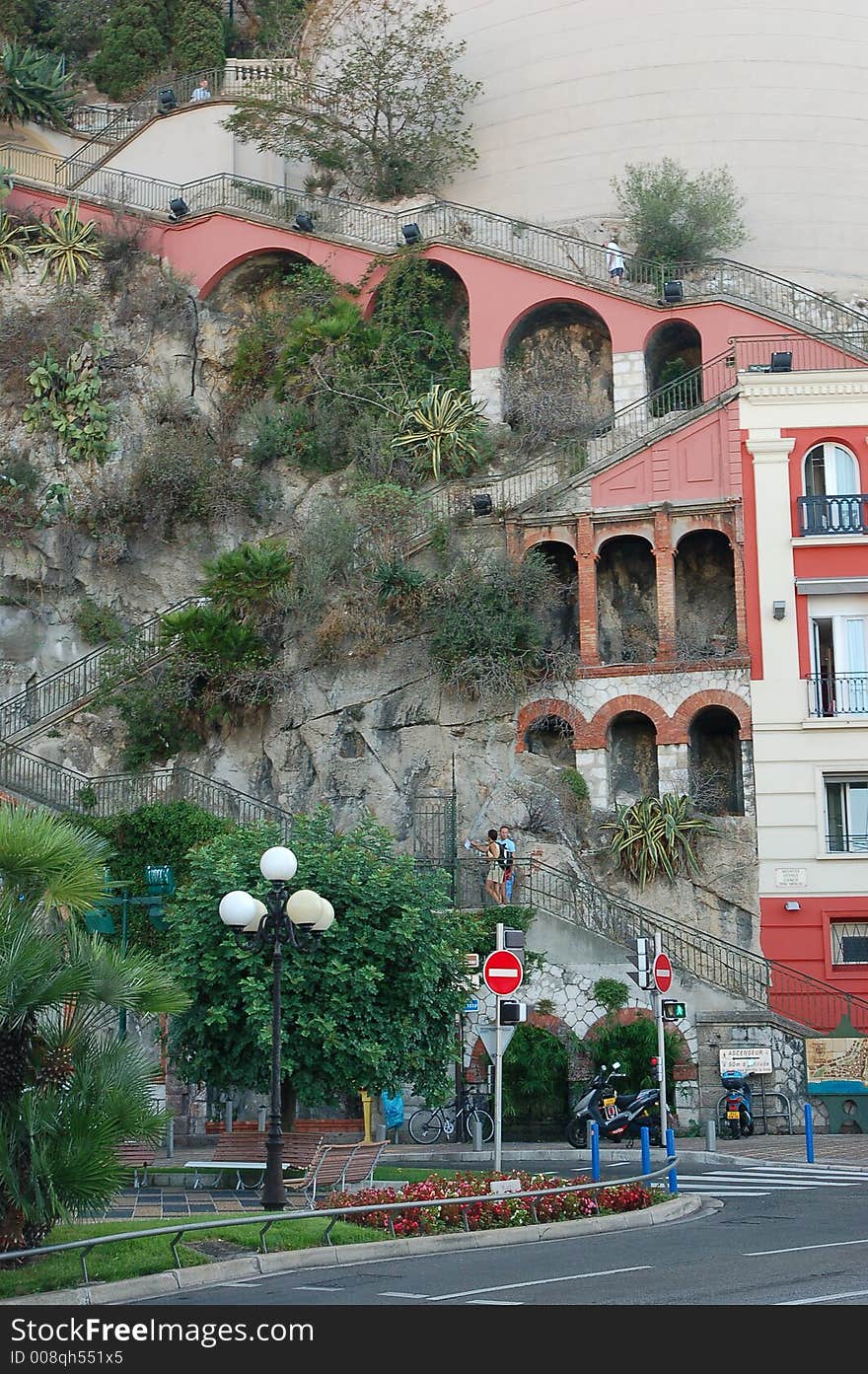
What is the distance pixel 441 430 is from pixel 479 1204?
2282cm

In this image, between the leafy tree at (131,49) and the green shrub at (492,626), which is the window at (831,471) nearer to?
the green shrub at (492,626)

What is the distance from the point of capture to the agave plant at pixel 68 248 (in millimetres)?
40844

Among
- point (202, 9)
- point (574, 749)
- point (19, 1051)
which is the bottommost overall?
point (19, 1051)

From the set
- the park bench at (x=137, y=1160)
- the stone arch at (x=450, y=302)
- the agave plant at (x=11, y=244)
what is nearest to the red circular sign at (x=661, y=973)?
the park bench at (x=137, y=1160)

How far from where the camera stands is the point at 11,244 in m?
41.2

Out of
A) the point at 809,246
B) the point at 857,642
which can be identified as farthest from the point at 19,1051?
the point at 809,246

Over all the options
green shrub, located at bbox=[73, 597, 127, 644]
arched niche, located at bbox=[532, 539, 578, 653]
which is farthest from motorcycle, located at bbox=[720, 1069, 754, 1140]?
green shrub, located at bbox=[73, 597, 127, 644]

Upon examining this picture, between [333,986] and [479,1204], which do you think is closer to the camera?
[479,1204]

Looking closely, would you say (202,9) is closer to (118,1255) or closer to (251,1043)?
(251,1043)

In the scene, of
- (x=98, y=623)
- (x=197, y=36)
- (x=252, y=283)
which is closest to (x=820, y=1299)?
(x=98, y=623)

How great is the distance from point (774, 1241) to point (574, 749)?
63.6ft

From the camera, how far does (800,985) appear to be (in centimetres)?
3086

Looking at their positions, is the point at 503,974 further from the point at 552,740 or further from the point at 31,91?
the point at 31,91

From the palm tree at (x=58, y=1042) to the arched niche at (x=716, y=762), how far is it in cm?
2051
